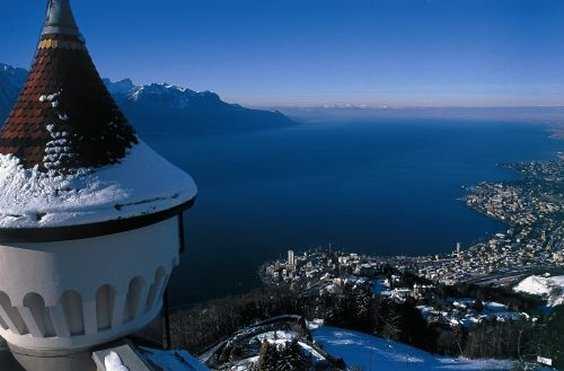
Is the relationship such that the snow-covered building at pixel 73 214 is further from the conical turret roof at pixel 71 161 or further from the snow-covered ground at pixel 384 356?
the snow-covered ground at pixel 384 356

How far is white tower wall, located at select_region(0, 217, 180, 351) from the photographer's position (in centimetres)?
141

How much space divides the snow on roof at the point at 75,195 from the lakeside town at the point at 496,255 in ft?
121

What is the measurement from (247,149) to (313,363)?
10652 centimetres

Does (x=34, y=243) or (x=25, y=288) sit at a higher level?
(x=34, y=243)

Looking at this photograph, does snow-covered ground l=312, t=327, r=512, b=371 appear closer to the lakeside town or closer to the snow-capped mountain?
the snow-capped mountain

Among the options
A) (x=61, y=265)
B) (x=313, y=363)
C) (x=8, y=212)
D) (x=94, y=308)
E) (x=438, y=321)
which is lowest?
(x=438, y=321)

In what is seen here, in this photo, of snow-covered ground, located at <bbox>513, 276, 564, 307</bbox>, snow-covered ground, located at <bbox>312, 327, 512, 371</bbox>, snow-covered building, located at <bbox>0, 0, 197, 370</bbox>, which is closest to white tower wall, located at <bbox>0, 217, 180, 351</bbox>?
snow-covered building, located at <bbox>0, 0, 197, 370</bbox>

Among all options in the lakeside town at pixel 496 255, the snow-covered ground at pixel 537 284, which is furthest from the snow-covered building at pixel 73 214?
the snow-covered ground at pixel 537 284

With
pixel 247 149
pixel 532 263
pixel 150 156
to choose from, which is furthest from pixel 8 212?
pixel 247 149

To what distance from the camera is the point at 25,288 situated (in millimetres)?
1417

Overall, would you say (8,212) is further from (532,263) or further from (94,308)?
(532,263)

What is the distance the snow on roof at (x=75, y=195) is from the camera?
1.37 metres

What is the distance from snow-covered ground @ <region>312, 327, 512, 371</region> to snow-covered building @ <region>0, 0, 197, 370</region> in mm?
15288

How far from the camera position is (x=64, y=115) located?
155 cm
